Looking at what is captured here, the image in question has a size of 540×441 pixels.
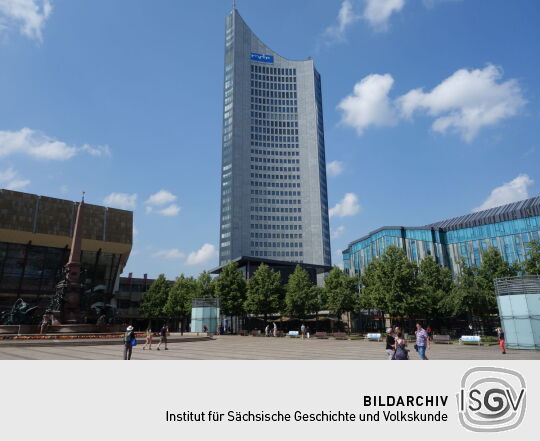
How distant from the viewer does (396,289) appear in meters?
40.4

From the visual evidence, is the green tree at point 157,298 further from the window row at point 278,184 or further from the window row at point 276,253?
the window row at point 278,184

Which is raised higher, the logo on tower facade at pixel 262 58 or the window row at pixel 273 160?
the logo on tower facade at pixel 262 58

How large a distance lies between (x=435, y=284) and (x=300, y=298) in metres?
18.0

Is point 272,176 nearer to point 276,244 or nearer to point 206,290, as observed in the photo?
point 276,244

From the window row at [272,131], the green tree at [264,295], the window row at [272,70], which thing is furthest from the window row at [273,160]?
the green tree at [264,295]

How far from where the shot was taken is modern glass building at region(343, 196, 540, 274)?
74.6 meters

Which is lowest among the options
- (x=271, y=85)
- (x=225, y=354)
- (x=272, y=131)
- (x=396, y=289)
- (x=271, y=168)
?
(x=225, y=354)

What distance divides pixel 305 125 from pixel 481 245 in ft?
340

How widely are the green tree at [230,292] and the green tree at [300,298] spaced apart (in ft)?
23.8

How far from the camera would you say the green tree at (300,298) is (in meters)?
52.0

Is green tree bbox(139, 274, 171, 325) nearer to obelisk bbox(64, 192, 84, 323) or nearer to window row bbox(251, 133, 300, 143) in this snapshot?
obelisk bbox(64, 192, 84, 323)

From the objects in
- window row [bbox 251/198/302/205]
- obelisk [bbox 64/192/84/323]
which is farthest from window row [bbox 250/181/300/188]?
obelisk [bbox 64/192/84/323]
